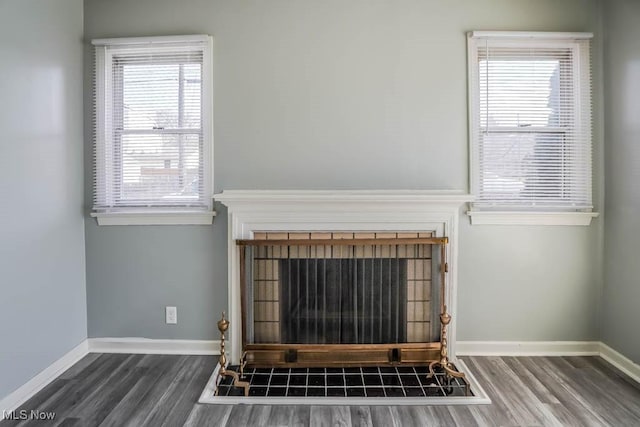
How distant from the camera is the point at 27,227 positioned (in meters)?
2.19

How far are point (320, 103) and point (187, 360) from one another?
2.04 metres

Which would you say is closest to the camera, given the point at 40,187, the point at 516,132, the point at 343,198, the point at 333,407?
the point at 333,407

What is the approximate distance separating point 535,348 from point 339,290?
1522 mm

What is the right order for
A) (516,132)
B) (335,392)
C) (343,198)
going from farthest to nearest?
(516,132)
(343,198)
(335,392)

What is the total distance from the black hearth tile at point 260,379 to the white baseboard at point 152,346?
47cm

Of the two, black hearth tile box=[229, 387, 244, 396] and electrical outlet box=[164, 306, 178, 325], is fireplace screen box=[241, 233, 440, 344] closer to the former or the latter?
black hearth tile box=[229, 387, 244, 396]

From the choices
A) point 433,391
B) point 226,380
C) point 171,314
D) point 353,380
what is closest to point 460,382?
point 433,391

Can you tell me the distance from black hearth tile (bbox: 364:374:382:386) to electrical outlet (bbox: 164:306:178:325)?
4.64 ft

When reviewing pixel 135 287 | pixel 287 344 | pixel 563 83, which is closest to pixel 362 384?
pixel 287 344

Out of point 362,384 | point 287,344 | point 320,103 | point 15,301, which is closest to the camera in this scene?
point 15,301

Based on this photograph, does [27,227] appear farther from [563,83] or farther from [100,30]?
[563,83]

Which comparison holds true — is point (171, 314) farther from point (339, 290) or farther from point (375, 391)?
point (375, 391)

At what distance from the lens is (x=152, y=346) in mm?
2703

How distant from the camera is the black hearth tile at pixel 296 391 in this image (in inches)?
85.1
